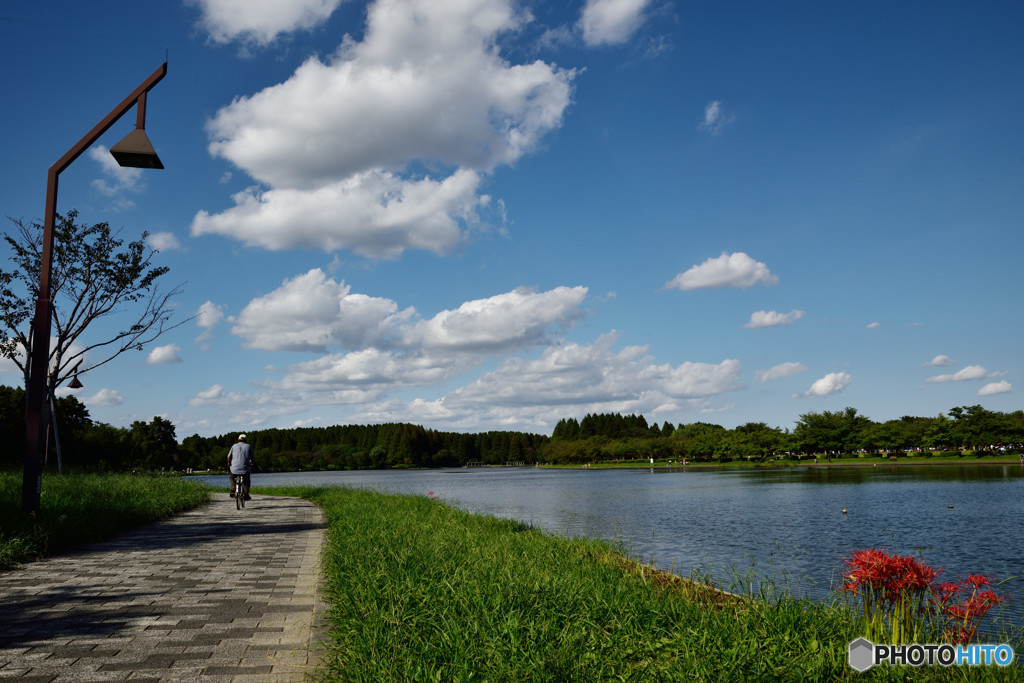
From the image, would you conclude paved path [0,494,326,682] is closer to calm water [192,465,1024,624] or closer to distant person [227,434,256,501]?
calm water [192,465,1024,624]

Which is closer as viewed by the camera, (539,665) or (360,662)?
(539,665)

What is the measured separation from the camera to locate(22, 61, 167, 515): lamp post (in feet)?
31.0

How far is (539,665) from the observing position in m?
3.75

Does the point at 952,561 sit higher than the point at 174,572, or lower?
lower

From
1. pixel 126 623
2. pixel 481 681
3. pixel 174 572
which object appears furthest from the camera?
pixel 174 572

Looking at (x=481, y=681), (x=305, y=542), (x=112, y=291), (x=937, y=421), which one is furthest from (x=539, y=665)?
(x=937, y=421)

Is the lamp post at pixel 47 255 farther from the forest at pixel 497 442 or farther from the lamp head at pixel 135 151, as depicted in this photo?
the forest at pixel 497 442

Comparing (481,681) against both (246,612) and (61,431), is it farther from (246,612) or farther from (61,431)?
(61,431)

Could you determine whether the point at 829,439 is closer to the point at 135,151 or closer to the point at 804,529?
the point at 804,529

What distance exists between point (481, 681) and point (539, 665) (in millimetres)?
370

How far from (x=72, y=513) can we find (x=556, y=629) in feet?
32.8

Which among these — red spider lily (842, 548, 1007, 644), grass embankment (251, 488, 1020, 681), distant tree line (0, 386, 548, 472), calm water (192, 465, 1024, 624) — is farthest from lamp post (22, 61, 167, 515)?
distant tree line (0, 386, 548, 472)

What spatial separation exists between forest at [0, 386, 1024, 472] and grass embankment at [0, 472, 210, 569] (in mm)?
9848

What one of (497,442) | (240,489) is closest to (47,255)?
(240,489)
